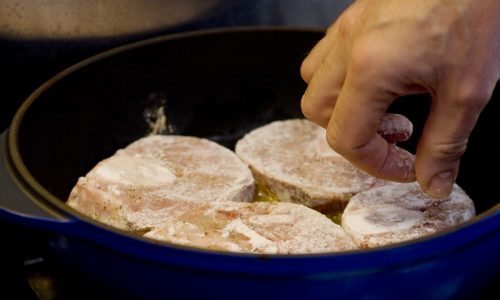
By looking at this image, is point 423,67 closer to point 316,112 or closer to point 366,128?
point 366,128

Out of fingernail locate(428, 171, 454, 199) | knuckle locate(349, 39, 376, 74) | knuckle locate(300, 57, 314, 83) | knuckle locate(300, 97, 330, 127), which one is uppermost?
knuckle locate(349, 39, 376, 74)

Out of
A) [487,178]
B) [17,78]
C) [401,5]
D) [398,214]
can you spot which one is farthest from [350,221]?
[17,78]

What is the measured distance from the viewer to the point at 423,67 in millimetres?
980

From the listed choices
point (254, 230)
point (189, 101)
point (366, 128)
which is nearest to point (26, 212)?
point (254, 230)

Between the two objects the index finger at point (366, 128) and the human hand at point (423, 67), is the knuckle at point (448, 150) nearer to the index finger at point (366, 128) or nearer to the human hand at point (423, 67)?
the human hand at point (423, 67)

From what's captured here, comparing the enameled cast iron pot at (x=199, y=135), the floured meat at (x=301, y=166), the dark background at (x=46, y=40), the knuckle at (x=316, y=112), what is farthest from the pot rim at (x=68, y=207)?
the floured meat at (x=301, y=166)

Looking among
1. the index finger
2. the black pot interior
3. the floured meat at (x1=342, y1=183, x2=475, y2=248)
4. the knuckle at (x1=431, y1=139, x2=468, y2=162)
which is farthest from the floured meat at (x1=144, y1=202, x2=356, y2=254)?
the black pot interior

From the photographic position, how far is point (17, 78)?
63.3 inches

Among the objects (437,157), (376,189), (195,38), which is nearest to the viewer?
(437,157)

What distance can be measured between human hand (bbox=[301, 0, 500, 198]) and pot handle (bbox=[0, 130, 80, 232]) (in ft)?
1.58

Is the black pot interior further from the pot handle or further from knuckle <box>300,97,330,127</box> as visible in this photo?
knuckle <box>300,97,330,127</box>

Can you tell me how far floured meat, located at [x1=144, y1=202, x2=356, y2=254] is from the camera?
3.94 ft

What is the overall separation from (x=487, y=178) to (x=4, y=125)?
120cm

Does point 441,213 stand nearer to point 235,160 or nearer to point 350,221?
point 350,221
